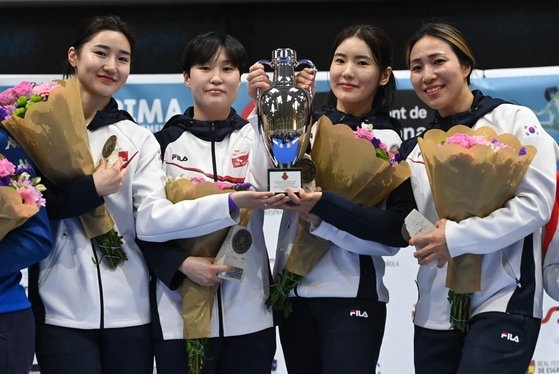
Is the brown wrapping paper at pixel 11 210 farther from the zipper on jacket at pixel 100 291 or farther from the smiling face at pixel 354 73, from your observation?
the smiling face at pixel 354 73

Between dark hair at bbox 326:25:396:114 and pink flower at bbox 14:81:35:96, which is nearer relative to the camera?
pink flower at bbox 14:81:35:96

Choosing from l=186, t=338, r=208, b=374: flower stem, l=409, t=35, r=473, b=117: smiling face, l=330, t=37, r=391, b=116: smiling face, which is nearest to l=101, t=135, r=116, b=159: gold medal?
l=186, t=338, r=208, b=374: flower stem

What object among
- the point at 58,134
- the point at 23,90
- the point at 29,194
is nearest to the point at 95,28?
the point at 23,90

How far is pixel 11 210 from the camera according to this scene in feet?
8.08

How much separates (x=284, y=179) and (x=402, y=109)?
2.20 meters

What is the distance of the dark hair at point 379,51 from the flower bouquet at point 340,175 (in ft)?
0.81

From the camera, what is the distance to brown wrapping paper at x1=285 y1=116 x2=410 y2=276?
9.24 ft

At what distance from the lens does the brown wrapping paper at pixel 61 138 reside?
2.75m

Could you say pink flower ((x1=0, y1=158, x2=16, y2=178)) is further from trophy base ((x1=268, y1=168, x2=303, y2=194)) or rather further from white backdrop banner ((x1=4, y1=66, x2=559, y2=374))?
white backdrop banner ((x1=4, y1=66, x2=559, y2=374))

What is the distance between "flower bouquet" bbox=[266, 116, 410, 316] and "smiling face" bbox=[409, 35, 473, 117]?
0.92 ft

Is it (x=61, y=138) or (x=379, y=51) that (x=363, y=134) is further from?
(x=61, y=138)

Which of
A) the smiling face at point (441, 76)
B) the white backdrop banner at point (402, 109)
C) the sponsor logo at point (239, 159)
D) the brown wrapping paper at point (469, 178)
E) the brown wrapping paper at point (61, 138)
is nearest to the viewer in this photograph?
the brown wrapping paper at point (469, 178)

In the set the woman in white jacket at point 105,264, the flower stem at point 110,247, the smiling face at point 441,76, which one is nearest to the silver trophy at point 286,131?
the woman in white jacket at point 105,264

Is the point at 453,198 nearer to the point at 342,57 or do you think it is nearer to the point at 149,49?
the point at 342,57
